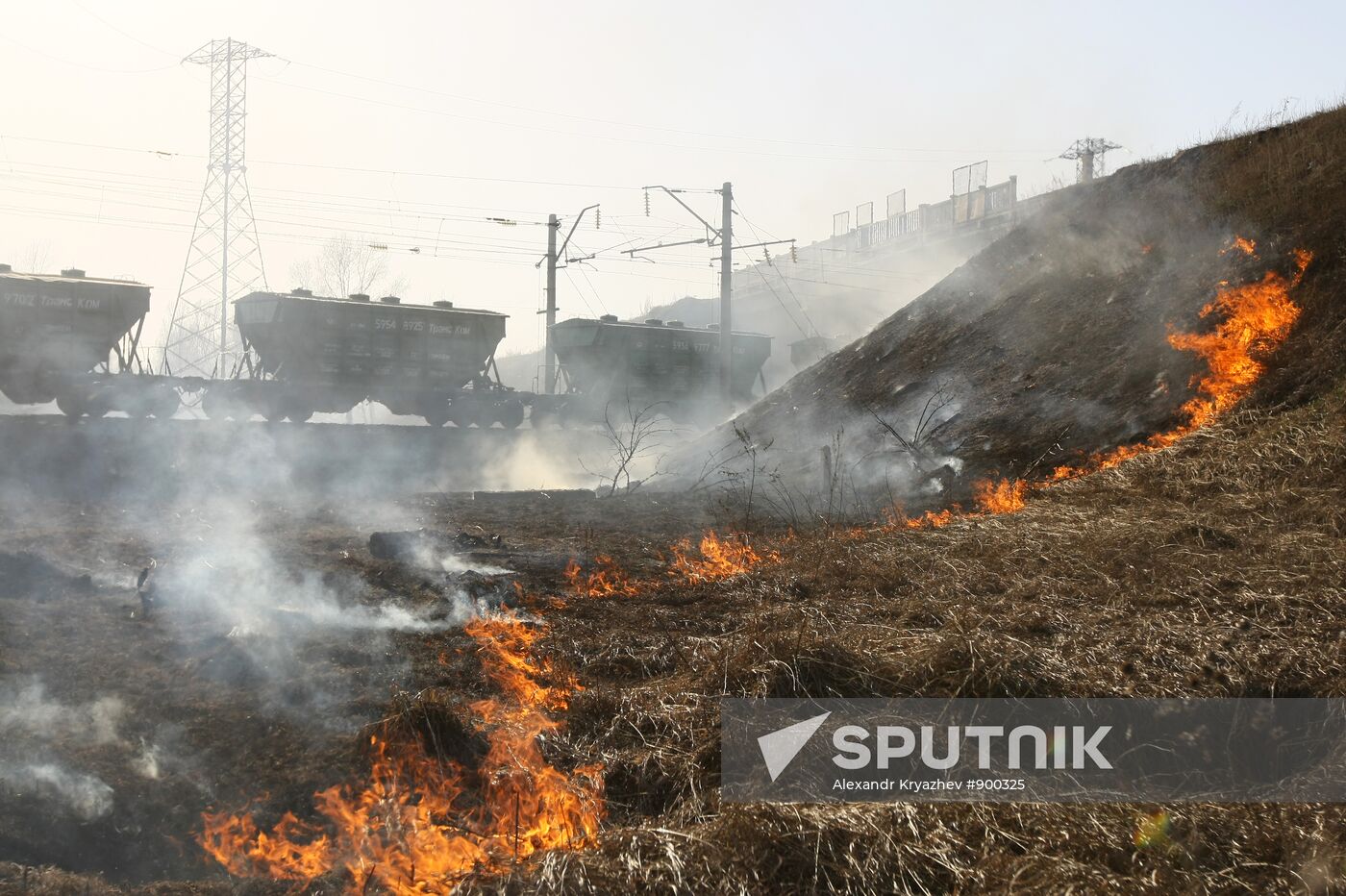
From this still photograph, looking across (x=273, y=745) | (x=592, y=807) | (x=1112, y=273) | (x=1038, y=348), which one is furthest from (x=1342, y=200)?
(x=273, y=745)

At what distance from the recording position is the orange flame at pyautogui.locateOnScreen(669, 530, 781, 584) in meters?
8.66

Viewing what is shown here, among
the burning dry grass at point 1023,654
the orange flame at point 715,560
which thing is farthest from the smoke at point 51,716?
the orange flame at point 715,560

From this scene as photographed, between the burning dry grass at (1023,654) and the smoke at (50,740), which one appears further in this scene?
the smoke at (50,740)

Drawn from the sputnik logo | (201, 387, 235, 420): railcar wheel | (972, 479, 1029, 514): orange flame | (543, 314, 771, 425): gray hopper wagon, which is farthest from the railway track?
the sputnik logo

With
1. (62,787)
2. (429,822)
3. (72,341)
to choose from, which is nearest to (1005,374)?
(429,822)

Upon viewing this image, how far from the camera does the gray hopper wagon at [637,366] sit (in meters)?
25.3

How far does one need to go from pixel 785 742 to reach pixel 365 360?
1837 cm

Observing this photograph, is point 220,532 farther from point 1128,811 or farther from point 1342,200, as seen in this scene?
point 1342,200

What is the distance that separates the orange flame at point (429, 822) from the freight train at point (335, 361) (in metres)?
14.5

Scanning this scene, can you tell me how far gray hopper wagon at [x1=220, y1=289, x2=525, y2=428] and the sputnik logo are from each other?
699 inches

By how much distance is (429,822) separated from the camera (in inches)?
157

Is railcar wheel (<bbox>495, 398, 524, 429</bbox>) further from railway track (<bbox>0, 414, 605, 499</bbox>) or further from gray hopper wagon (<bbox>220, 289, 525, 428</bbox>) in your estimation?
railway track (<bbox>0, 414, 605, 499</bbox>)

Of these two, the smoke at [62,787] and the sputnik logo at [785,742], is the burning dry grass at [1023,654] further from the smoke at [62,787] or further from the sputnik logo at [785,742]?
the smoke at [62,787]

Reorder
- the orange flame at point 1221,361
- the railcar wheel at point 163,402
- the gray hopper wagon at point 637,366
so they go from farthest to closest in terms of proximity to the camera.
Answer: the gray hopper wagon at point 637,366 → the railcar wheel at point 163,402 → the orange flame at point 1221,361
